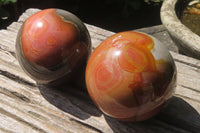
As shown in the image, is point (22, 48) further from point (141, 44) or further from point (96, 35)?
point (96, 35)

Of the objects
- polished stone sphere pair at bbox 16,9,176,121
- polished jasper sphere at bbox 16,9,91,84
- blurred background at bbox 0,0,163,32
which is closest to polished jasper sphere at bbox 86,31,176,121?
polished stone sphere pair at bbox 16,9,176,121

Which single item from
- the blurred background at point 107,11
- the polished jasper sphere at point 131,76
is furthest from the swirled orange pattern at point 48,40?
the blurred background at point 107,11

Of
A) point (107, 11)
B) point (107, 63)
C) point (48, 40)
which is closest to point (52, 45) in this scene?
point (48, 40)

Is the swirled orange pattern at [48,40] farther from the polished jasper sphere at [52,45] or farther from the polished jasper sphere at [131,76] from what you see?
the polished jasper sphere at [131,76]

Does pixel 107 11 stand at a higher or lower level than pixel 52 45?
lower

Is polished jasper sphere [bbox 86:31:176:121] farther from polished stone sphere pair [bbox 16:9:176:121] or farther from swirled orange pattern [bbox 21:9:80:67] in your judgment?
swirled orange pattern [bbox 21:9:80:67]

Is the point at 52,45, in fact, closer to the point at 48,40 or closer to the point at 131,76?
the point at 48,40

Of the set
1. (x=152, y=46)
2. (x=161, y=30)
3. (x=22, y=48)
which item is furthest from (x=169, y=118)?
(x=161, y=30)
